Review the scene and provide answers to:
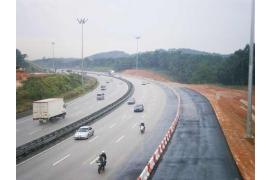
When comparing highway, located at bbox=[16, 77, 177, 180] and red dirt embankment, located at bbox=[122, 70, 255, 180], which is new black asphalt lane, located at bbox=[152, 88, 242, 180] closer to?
red dirt embankment, located at bbox=[122, 70, 255, 180]

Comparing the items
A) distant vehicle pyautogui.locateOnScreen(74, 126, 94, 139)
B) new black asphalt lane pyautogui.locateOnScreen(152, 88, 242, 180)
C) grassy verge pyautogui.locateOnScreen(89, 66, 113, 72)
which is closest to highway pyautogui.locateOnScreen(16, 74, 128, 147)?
distant vehicle pyautogui.locateOnScreen(74, 126, 94, 139)

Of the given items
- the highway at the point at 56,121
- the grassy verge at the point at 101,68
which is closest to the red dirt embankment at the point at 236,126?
the highway at the point at 56,121

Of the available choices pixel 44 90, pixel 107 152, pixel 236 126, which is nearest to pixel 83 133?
pixel 107 152

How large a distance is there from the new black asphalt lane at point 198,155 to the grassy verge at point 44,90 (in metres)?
27.8

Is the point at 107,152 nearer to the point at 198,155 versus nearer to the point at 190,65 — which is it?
the point at 198,155

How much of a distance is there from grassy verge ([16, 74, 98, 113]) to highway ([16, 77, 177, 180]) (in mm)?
17043

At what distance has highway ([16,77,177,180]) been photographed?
27.7 metres

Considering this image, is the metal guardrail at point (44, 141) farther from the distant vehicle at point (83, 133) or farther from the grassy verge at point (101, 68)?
the grassy verge at point (101, 68)

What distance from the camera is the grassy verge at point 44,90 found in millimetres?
63134

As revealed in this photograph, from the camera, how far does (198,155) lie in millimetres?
30453

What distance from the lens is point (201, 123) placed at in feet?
151

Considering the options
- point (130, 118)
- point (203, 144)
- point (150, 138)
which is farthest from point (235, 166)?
point (130, 118)
